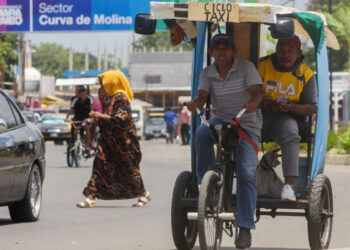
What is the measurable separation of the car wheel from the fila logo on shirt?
12.0 feet

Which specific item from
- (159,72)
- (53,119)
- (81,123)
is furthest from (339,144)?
(159,72)

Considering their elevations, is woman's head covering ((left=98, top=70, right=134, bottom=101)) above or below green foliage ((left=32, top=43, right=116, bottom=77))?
above

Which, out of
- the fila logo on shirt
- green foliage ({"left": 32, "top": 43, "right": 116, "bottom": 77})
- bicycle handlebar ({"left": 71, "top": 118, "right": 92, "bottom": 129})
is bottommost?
green foliage ({"left": 32, "top": 43, "right": 116, "bottom": 77})

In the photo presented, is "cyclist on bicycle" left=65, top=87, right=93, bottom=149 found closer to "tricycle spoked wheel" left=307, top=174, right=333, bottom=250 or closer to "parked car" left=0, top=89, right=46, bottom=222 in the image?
"parked car" left=0, top=89, right=46, bottom=222

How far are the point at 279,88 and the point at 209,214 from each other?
156 cm

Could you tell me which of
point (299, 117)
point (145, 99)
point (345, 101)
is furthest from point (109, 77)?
point (145, 99)

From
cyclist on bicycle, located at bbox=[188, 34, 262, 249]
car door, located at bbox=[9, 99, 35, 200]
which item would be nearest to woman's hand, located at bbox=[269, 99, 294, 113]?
cyclist on bicycle, located at bbox=[188, 34, 262, 249]

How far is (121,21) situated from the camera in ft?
121

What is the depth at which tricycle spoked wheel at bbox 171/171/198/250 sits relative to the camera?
8.61 meters

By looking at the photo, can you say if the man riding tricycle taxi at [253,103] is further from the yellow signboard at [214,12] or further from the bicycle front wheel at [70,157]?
the bicycle front wheel at [70,157]

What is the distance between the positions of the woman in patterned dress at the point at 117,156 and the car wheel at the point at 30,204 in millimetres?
1762

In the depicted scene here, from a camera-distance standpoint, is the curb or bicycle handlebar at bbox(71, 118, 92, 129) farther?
the curb

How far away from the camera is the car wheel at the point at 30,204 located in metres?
11.8

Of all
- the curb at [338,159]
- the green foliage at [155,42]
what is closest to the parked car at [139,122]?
the curb at [338,159]
